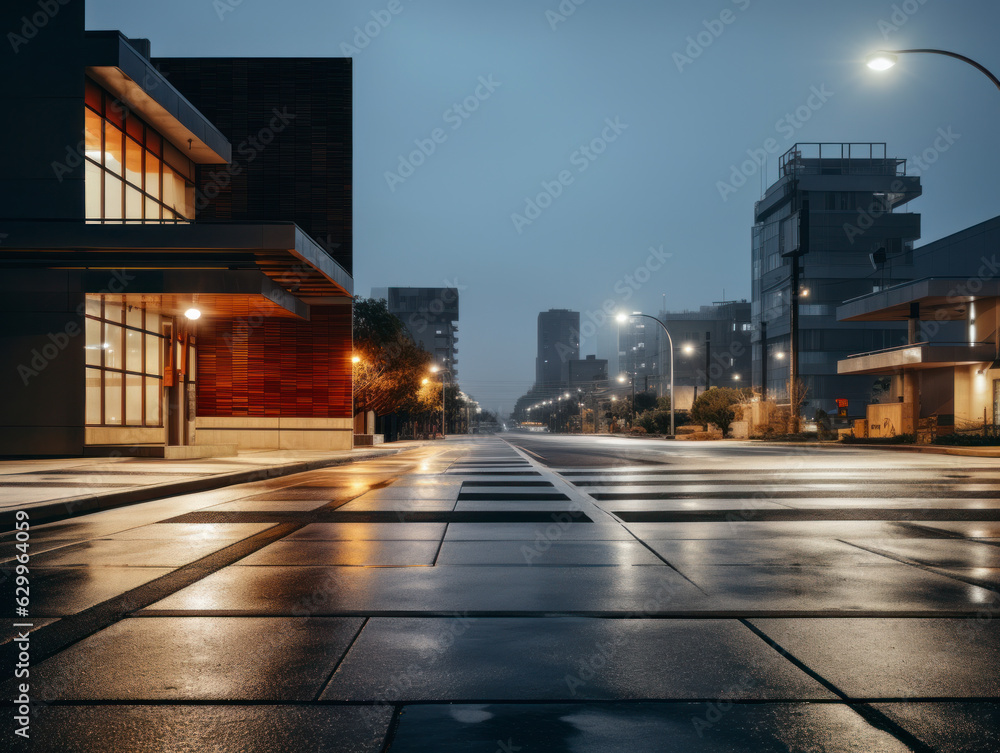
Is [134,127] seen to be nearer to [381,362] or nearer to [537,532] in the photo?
[381,362]

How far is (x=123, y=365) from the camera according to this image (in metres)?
27.8

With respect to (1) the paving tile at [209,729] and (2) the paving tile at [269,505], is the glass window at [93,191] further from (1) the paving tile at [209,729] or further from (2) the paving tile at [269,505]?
(1) the paving tile at [209,729]

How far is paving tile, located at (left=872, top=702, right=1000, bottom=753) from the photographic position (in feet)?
10.2

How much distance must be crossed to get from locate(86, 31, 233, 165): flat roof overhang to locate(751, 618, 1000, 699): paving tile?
26.0 meters

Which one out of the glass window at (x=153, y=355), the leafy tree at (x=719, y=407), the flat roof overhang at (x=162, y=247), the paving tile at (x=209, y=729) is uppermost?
the flat roof overhang at (x=162, y=247)

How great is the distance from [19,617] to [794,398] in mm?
50525

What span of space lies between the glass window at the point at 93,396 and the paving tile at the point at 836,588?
76.5 ft

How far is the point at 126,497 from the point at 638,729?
11.4 metres

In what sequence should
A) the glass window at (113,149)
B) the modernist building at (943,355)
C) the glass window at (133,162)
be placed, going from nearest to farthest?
the glass window at (113,149) → the glass window at (133,162) → the modernist building at (943,355)

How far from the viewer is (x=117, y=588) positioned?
6078 mm

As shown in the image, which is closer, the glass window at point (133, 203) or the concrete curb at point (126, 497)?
the concrete curb at point (126, 497)

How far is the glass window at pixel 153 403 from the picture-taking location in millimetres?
29734

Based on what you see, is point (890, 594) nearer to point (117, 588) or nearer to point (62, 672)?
point (62, 672)

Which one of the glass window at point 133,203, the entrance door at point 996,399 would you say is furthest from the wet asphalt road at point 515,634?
the entrance door at point 996,399
